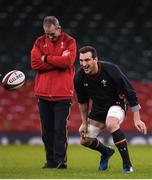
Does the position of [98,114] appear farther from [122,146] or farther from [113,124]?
[122,146]

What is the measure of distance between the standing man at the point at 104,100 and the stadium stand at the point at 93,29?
29.5 feet

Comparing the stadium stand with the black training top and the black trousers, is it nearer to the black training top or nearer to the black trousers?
the black trousers

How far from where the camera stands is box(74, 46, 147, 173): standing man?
9.58 m

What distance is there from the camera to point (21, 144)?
17750 millimetres

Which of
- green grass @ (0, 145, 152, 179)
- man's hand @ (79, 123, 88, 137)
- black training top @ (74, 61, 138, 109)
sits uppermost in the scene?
black training top @ (74, 61, 138, 109)

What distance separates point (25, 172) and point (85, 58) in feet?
5.17

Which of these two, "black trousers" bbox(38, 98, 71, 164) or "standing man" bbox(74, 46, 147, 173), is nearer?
"standing man" bbox(74, 46, 147, 173)

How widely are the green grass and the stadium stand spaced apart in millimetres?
3829

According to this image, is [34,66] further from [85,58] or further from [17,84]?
[85,58]

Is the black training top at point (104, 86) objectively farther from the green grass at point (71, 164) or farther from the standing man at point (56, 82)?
the green grass at point (71, 164)

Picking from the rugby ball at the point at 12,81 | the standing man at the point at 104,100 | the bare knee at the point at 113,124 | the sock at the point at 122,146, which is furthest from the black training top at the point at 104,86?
the rugby ball at the point at 12,81

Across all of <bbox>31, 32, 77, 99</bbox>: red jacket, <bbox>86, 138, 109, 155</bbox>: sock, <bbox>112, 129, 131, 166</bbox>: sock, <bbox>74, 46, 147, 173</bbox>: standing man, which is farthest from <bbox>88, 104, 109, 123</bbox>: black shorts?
<bbox>112, 129, 131, 166</bbox>: sock

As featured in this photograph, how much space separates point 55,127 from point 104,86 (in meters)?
0.96

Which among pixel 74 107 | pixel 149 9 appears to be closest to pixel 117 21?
pixel 149 9
